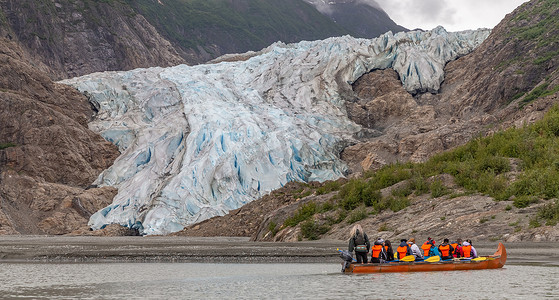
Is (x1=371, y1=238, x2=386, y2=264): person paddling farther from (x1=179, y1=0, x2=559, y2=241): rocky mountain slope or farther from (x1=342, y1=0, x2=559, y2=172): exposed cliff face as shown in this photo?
(x1=342, y1=0, x2=559, y2=172): exposed cliff face

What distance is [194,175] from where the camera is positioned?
176 ft

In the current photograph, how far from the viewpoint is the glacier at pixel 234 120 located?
53094 mm

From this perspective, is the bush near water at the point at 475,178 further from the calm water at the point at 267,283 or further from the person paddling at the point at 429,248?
the calm water at the point at 267,283

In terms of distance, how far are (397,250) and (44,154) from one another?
5172cm

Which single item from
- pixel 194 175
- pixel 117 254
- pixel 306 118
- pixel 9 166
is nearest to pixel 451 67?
pixel 306 118

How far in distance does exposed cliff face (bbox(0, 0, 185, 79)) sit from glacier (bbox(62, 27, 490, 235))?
23438 mm

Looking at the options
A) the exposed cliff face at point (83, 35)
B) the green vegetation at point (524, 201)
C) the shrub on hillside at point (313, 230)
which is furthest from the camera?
the exposed cliff face at point (83, 35)

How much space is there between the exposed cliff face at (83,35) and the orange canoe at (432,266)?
81732 mm

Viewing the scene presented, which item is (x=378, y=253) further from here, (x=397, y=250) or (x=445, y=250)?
(x=445, y=250)

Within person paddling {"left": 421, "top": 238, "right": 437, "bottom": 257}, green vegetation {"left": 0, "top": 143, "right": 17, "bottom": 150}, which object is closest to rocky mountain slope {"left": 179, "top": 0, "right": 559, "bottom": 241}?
person paddling {"left": 421, "top": 238, "right": 437, "bottom": 257}

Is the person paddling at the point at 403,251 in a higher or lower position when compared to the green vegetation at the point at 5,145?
lower

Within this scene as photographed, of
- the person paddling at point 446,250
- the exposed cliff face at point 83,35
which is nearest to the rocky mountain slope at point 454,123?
the person paddling at point 446,250

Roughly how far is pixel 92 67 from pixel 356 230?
91134mm

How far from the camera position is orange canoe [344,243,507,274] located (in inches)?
683
